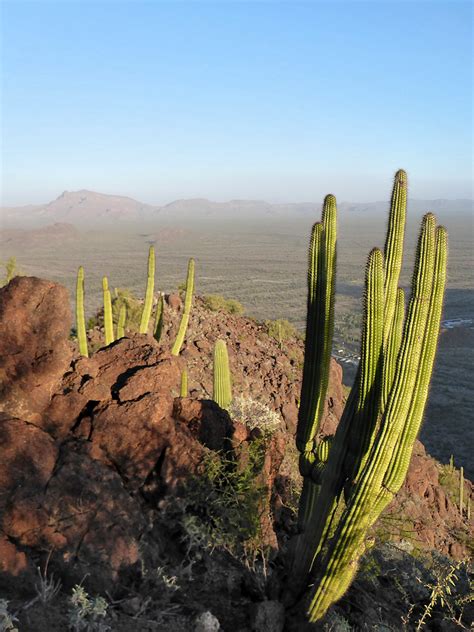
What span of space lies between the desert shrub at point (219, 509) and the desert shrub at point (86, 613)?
3.55 feet

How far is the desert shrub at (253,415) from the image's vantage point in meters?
8.62

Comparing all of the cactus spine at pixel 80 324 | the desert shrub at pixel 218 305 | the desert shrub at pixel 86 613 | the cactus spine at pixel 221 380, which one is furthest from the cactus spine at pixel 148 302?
the desert shrub at pixel 86 613

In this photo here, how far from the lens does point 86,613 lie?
3873 mm

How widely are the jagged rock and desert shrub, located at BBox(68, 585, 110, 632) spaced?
187cm

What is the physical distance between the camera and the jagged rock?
17.4ft

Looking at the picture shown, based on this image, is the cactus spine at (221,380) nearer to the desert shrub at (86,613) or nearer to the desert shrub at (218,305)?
the desert shrub at (86,613)

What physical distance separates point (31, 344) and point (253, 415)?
14.8ft

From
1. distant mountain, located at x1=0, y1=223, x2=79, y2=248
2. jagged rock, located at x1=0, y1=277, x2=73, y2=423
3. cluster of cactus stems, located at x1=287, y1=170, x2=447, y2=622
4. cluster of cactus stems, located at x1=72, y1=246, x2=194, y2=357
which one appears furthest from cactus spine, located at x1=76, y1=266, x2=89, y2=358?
distant mountain, located at x1=0, y1=223, x2=79, y2=248

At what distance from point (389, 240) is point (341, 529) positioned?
88.1 inches

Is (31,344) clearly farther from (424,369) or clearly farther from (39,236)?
(39,236)

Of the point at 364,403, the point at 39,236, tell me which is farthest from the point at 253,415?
the point at 39,236

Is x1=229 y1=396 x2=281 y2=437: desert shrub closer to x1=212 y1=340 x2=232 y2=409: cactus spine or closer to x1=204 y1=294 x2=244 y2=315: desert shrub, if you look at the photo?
x1=212 y1=340 x2=232 y2=409: cactus spine

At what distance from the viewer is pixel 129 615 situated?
4086 millimetres

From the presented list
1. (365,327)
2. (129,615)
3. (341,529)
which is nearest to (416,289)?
(365,327)
